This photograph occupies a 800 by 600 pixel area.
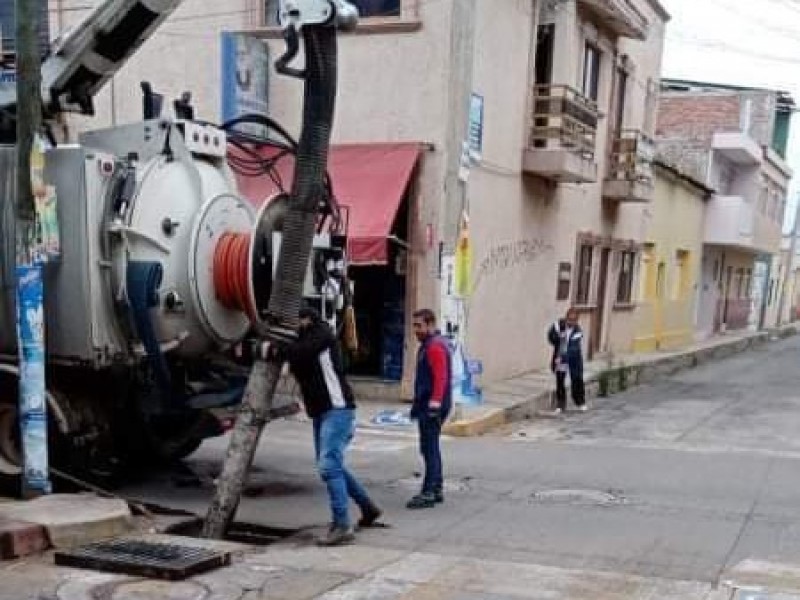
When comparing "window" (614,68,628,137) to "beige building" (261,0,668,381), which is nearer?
"beige building" (261,0,668,381)

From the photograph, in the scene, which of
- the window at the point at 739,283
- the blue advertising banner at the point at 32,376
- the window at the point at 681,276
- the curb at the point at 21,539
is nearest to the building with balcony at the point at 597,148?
the window at the point at 681,276

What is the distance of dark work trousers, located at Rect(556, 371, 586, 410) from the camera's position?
15.8m

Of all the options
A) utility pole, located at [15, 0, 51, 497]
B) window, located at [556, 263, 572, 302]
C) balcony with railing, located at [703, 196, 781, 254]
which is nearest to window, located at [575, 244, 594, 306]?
window, located at [556, 263, 572, 302]

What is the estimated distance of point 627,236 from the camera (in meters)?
24.7

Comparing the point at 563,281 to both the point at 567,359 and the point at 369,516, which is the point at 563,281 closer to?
the point at 567,359

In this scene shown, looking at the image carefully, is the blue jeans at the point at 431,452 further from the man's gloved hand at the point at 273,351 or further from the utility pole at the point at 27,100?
the utility pole at the point at 27,100

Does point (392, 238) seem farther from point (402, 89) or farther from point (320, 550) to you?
point (320, 550)

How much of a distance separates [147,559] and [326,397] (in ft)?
5.37

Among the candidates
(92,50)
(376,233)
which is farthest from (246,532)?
(376,233)

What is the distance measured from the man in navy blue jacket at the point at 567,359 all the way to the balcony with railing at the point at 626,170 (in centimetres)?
694

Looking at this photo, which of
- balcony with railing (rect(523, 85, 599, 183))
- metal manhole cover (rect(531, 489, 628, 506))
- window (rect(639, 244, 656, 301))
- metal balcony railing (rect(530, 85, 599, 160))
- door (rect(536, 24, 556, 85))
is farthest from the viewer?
window (rect(639, 244, 656, 301))

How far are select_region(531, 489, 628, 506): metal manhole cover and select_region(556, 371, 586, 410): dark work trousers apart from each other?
22.1 ft

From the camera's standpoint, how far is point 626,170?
72.6 feet

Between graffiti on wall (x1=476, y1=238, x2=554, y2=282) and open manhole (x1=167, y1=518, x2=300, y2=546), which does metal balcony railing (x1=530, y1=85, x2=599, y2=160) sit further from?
open manhole (x1=167, y1=518, x2=300, y2=546)
